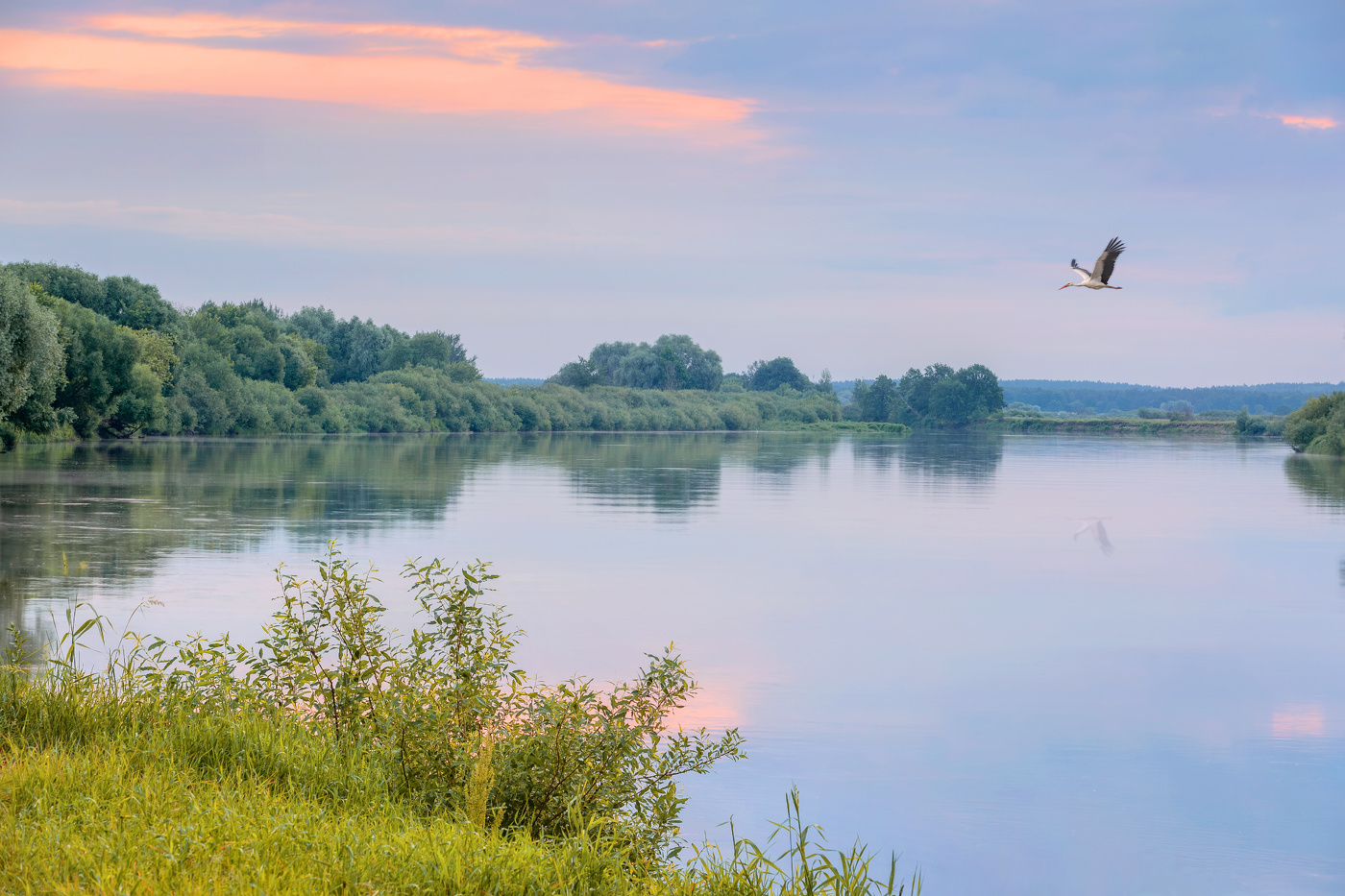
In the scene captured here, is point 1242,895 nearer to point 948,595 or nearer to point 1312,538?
point 948,595

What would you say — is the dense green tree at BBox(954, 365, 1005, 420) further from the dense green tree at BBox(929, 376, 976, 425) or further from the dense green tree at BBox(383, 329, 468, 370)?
the dense green tree at BBox(383, 329, 468, 370)

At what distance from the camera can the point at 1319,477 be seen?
4434 cm

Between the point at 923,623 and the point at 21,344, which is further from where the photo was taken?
the point at 21,344

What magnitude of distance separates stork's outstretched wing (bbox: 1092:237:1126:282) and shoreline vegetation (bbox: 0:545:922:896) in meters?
6.60

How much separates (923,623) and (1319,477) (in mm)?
36929

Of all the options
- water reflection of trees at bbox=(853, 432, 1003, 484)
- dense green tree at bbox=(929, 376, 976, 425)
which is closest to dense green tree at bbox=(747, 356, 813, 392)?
dense green tree at bbox=(929, 376, 976, 425)

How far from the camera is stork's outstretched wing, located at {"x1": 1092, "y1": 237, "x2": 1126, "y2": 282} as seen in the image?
453 inches

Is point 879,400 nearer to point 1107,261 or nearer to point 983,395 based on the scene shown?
point 983,395

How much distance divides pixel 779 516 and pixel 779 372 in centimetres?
15470

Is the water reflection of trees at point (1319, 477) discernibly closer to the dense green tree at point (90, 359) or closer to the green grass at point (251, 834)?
the green grass at point (251, 834)

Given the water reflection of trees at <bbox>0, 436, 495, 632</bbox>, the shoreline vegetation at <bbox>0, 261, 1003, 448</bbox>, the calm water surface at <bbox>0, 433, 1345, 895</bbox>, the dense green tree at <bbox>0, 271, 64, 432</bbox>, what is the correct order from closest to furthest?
the calm water surface at <bbox>0, 433, 1345, 895</bbox>, the water reflection of trees at <bbox>0, 436, 495, 632</bbox>, the dense green tree at <bbox>0, 271, 64, 432</bbox>, the shoreline vegetation at <bbox>0, 261, 1003, 448</bbox>

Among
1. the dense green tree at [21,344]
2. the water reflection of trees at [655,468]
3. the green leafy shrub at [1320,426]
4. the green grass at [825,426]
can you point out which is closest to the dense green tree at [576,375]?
the green grass at [825,426]

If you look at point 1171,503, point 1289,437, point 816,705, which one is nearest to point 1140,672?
point 816,705

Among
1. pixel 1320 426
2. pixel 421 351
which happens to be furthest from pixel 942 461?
pixel 421 351
